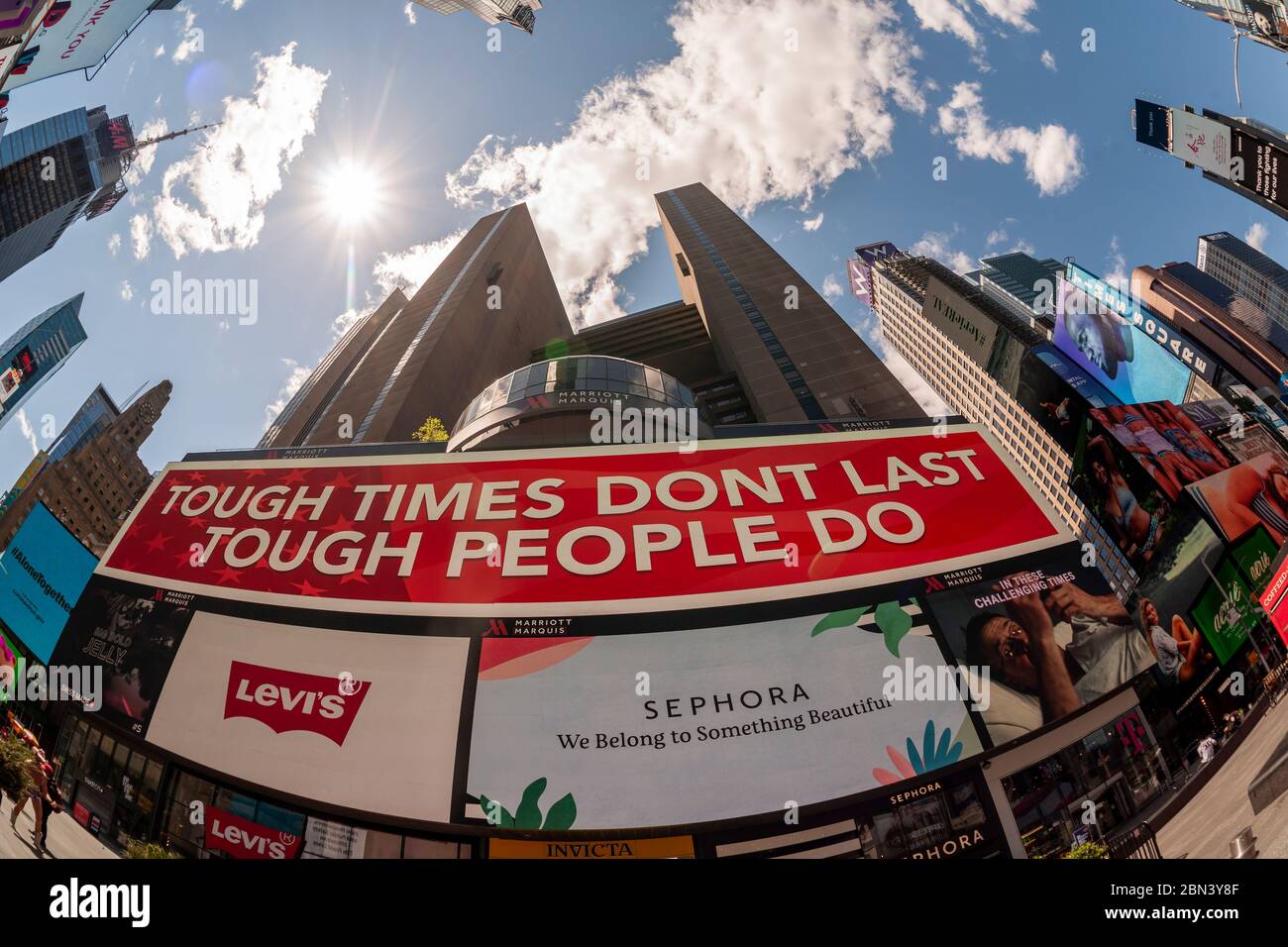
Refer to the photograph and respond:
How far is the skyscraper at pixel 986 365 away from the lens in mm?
62062

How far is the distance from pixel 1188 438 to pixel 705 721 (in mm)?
34674

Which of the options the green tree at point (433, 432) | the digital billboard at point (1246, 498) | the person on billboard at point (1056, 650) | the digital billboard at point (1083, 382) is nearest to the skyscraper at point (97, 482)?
the green tree at point (433, 432)

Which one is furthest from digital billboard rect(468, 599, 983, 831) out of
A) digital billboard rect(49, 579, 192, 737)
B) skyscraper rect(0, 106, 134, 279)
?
skyscraper rect(0, 106, 134, 279)

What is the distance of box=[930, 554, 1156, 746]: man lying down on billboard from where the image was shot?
52.4ft

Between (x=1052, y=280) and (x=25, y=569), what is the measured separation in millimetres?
209840

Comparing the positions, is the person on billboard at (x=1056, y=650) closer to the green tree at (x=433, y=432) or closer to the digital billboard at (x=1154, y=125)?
the green tree at (x=433, y=432)

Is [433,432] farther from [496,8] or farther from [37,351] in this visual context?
[37,351]

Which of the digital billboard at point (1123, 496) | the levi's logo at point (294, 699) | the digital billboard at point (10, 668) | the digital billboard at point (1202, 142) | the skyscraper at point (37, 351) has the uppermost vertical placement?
the skyscraper at point (37, 351)

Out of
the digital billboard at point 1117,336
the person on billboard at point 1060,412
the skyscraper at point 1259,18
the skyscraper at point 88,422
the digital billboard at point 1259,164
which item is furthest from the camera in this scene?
the skyscraper at point 88,422

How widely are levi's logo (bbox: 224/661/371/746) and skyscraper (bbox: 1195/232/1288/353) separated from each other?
199m

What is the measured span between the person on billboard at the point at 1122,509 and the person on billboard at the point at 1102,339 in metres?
34.2

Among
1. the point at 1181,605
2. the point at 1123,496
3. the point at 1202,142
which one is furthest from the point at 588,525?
the point at 1202,142
